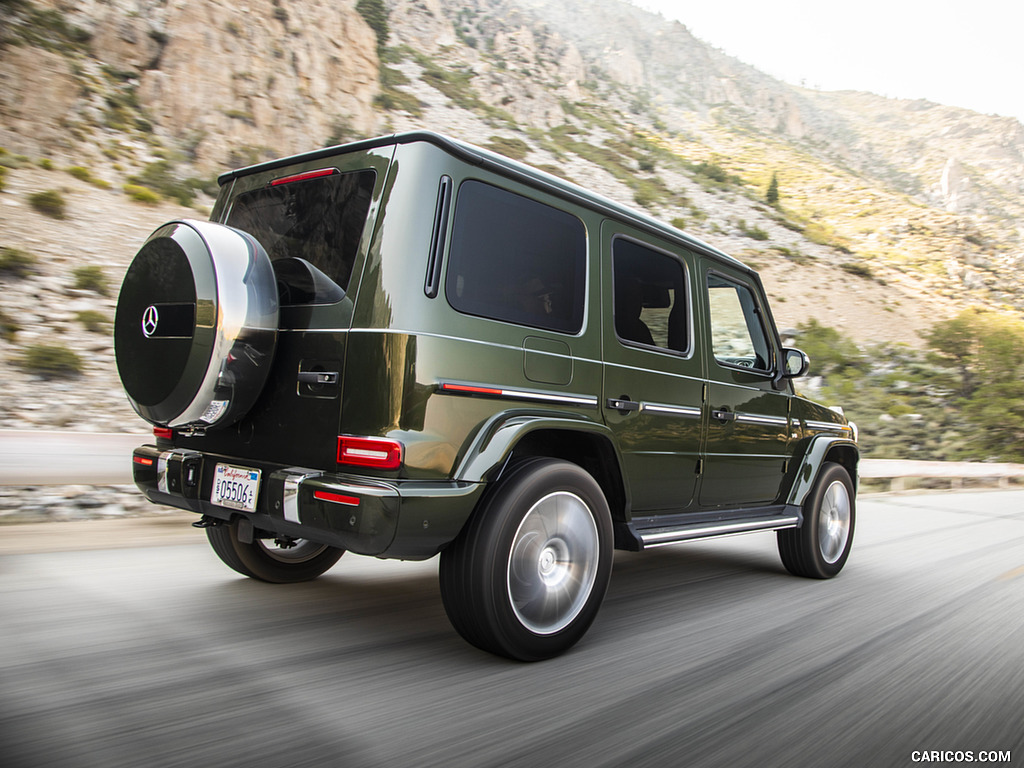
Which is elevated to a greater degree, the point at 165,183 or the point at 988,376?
the point at 165,183

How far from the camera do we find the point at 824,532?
5.30 metres

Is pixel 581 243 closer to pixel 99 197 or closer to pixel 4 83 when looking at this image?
pixel 99 197

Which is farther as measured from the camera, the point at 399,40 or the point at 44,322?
the point at 399,40

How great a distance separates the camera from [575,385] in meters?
3.48

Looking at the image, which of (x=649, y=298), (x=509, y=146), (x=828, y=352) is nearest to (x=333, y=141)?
(x=509, y=146)

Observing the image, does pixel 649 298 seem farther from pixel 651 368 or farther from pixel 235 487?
pixel 235 487

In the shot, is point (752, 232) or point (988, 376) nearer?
point (988, 376)

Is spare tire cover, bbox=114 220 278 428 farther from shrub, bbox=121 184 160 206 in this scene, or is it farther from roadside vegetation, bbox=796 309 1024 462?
roadside vegetation, bbox=796 309 1024 462

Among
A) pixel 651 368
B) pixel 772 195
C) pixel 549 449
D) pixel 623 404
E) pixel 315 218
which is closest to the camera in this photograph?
pixel 315 218

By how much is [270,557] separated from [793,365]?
3428 millimetres

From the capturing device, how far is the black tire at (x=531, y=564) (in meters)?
A: 3.01

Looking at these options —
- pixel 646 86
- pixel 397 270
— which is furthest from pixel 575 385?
pixel 646 86

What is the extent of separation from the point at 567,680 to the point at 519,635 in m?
0.24

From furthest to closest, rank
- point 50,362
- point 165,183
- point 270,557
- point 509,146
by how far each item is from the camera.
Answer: point 509,146 → point 165,183 → point 50,362 → point 270,557
